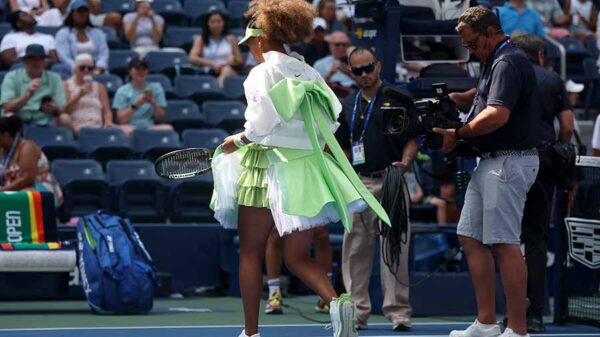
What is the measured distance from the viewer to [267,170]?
659 cm

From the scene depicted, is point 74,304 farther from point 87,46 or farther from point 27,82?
point 87,46

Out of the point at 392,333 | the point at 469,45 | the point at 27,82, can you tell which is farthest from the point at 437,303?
the point at 27,82

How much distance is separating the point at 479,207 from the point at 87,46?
7.36 m

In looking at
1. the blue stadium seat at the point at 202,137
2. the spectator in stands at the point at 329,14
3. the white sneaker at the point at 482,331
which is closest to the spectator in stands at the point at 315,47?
the spectator in stands at the point at 329,14

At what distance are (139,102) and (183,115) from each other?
59 centimetres

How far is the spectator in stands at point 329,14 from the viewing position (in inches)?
626

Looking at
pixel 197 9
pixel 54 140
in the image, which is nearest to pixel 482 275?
pixel 54 140

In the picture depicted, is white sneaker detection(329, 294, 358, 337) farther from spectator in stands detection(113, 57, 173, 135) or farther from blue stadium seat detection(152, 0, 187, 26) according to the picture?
blue stadium seat detection(152, 0, 187, 26)

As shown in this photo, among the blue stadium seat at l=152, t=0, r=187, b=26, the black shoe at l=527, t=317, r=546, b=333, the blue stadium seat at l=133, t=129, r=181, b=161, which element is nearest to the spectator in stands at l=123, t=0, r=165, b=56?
the blue stadium seat at l=152, t=0, r=187, b=26

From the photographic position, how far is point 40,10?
1480cm

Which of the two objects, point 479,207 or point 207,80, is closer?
point 479,207

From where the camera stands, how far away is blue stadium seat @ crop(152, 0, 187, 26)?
15570 mm

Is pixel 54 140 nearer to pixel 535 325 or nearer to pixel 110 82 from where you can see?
pixel 110 82

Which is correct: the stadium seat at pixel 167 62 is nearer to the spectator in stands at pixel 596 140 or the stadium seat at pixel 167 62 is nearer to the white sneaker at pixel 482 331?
the spectator in stands at pixel 596 140
